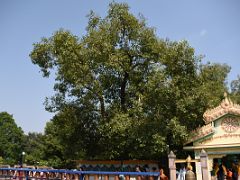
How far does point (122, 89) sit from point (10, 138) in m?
47.2

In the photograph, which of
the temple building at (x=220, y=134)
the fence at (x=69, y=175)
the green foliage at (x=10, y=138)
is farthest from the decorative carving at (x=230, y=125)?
the green foliage at (x=10, y=138)

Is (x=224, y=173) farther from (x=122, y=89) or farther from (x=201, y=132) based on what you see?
(x=122, y=89)

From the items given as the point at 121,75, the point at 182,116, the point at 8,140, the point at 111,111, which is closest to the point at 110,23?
the point at 121,75

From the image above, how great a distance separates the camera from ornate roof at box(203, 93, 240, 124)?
61.9ft

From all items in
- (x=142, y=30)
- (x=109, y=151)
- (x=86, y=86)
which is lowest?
(x=109, y=151)

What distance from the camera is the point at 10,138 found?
214 ft

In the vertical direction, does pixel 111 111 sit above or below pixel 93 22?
below

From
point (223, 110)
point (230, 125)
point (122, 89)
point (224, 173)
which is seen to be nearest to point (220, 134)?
point (230, 125)

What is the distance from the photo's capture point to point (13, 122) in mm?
66188

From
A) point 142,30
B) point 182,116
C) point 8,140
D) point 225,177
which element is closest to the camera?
point 225,177

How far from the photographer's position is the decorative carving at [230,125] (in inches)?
738

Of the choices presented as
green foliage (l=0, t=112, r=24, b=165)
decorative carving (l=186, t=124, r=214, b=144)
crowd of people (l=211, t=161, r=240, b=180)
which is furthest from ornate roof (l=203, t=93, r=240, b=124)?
green foliage (l=0, t=112, r=24, b=165)

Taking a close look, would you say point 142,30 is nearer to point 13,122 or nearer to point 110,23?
point 110,23

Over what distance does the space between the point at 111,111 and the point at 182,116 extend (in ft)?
15.2
